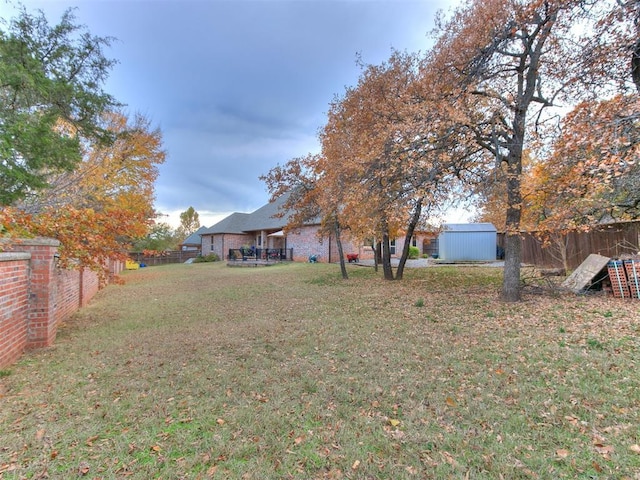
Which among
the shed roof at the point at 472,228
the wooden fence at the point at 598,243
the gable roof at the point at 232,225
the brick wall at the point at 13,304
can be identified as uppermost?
the gable roof at the point at 232,225

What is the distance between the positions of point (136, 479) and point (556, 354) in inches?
186

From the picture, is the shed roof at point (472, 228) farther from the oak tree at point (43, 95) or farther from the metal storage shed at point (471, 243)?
the oak tree at point (43, 95)

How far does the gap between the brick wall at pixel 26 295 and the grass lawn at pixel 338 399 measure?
0.30m

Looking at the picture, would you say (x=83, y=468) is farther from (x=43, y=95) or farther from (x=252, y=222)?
(x=252, y=222)

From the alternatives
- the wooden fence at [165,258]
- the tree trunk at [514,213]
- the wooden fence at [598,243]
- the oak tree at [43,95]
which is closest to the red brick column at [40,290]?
the oak tree at [43,95]

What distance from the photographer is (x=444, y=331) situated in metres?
5.57

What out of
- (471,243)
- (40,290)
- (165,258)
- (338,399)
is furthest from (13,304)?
(165,258)

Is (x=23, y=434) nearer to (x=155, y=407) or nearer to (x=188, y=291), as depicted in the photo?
(x=155, y=407)

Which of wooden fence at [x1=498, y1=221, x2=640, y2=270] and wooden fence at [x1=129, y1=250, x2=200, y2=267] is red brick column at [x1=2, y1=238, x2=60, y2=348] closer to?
wooden fence at [x1=498, y1=221, x2=640, y2=270]

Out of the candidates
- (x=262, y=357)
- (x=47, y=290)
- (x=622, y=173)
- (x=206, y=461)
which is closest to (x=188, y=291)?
(x=47, y=290)

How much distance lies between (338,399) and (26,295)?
4.76m

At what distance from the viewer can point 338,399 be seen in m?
3.30

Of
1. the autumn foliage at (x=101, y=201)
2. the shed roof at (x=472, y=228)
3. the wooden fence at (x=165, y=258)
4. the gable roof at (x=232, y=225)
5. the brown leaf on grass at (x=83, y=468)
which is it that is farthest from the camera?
the gable roof at (x=232, y=225)

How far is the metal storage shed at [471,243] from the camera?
73.4 ft
